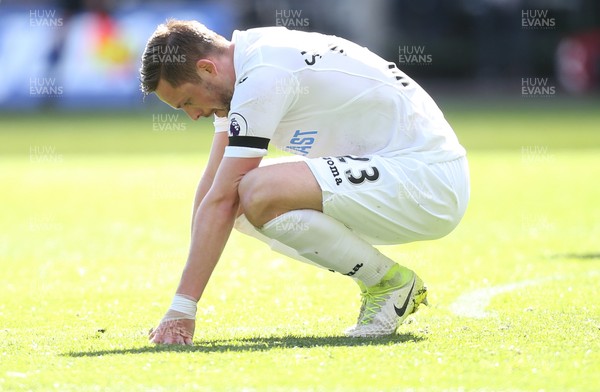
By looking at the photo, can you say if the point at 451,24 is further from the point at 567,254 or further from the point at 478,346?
the point at 478,346

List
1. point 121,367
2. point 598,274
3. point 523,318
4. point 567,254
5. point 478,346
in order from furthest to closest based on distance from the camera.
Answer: point 567,254 < point 598,274 < point 523,318 < point 478,346 < point 121,367

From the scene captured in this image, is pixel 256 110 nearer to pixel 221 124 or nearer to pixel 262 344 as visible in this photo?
pixel 221 124

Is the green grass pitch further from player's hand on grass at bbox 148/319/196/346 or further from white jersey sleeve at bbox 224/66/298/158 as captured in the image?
white jersey sleeve at bbox 224/66/298/158

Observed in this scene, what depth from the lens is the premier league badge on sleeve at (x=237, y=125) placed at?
212 inches

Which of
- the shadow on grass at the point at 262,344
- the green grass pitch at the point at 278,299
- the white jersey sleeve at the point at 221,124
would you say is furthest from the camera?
the white jersey sleeve at the point at 221,124

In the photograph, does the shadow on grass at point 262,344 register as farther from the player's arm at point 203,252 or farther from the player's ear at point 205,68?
the player's ear at point 205,68

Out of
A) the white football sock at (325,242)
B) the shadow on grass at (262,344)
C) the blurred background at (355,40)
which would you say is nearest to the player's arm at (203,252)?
the shadow on grass at (262,344)

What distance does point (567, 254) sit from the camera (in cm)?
871

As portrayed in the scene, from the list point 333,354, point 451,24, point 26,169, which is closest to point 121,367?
point 333,354

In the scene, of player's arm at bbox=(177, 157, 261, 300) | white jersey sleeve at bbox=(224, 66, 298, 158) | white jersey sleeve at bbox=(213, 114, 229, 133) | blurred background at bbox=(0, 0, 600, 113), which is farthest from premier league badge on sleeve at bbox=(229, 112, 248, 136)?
blurred background at bbox=(0, 0, 600, 113)

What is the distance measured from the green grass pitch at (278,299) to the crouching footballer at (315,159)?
13.9 inches

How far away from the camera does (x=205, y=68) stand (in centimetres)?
554

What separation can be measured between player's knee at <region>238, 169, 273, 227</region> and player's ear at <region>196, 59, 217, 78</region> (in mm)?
528

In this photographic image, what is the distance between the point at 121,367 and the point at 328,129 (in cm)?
165
